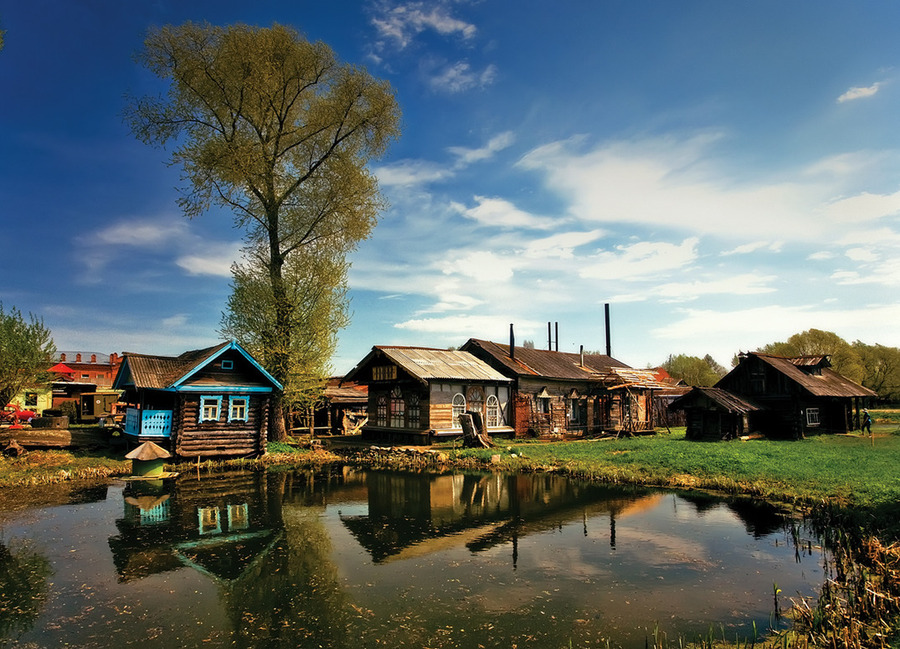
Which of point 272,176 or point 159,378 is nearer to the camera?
point 159,378

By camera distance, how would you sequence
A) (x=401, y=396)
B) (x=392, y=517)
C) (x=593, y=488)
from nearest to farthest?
(x=392, y=517), (x=593, y=488), (x=401, y=396)

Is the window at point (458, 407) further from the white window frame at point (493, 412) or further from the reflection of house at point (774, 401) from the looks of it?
the reflection of house at point (774, 401)

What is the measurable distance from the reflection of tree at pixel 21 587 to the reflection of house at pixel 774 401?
3040 cm

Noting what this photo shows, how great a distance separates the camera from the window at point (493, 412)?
32.3 m

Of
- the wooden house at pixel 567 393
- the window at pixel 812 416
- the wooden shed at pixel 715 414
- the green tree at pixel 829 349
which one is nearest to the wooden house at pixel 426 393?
the wooden house at pixel 567 393

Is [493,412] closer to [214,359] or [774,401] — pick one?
[214,359]

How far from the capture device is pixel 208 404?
79.7 feet

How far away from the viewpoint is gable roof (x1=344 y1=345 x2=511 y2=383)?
2914 centimetres

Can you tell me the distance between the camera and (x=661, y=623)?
7.44 metres

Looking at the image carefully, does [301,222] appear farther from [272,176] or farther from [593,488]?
[593,488]

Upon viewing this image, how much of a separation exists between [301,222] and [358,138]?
20.0 ft

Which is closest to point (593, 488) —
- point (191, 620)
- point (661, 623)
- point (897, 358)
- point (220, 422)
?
point (661, 623)

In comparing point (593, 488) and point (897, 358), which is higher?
point (897, 358)

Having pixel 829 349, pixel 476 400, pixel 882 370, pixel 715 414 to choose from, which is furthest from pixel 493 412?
pixel 882 370
